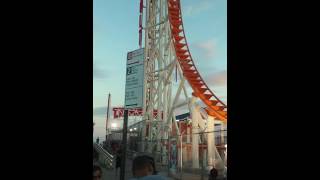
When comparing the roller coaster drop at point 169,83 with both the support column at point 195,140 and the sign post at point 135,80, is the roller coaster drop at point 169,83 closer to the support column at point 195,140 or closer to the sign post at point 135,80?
the support column at point 195,140

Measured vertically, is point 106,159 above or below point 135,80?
below

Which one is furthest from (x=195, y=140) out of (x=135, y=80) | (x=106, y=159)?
(x=135, y=80)

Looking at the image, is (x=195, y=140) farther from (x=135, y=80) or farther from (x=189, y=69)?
(x=135, y=80)

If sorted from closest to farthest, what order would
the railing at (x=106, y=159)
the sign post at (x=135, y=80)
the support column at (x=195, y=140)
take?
the sign post at (x=135, y=80)
the railing at (x=106, y=159)
the support column at (x=195, y=140)

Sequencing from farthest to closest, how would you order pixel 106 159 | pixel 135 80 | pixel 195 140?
pixel 195 140 → pixel 106 159 → pixel 135 80

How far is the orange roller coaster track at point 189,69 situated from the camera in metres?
14.9

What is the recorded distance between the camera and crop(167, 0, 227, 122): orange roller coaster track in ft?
49.0

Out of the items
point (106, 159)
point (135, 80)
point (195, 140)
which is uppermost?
point (135, 80)

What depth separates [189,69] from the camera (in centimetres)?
1583

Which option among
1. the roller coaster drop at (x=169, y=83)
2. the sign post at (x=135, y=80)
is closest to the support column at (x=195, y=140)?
the roller coaster drop at (x=169, y=83)

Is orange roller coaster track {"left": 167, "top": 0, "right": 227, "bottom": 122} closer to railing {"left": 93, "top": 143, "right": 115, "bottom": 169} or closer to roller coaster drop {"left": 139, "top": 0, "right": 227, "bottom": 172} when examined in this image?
roller coaster drop {"left": 139, "top": 0, "right": 227, "bottom": 172}

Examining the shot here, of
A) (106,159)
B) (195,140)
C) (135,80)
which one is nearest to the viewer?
(135,80)
